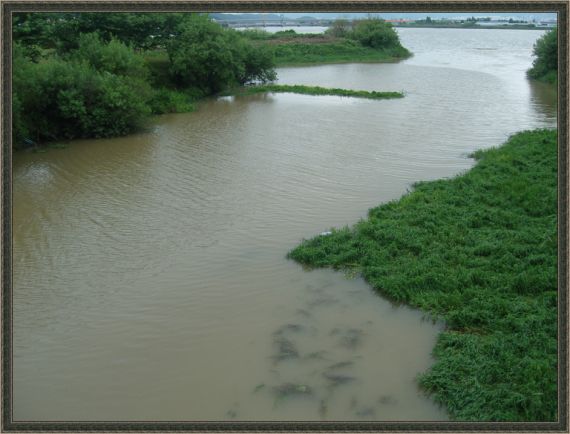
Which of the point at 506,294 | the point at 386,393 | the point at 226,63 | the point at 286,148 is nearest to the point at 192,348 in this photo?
the point at 386,393

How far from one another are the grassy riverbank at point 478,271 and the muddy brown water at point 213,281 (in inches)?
15.4

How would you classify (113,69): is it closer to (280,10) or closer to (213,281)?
(213,281)

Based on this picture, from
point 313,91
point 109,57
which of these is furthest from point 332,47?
point 109,57

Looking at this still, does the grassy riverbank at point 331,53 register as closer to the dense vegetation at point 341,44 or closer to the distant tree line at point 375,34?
the dense vegetation at point 341,44

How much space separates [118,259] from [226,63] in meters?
19.8

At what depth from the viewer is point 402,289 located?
813 cm

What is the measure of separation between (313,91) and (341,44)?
24015 millimetres

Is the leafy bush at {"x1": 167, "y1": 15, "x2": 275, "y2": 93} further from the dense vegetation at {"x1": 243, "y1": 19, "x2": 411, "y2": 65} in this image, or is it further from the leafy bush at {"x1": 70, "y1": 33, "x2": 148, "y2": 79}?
the dense vegetation at {"x1": 243, "y1": 19, "x2": 411, "y2": 65}

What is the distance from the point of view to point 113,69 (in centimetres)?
2044

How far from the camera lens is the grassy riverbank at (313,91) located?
2712cm

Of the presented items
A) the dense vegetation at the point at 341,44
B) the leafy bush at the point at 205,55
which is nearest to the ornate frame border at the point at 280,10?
the leafy bush at the point at 205,55

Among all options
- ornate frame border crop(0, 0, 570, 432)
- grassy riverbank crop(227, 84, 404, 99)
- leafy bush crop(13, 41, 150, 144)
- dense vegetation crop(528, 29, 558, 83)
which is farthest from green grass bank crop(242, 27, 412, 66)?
ornate frame border crop(0, 0, 570, 432)

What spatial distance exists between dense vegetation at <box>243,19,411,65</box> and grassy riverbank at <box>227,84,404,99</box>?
50.1 ft

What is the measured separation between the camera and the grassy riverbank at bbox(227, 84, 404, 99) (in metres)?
27.1
